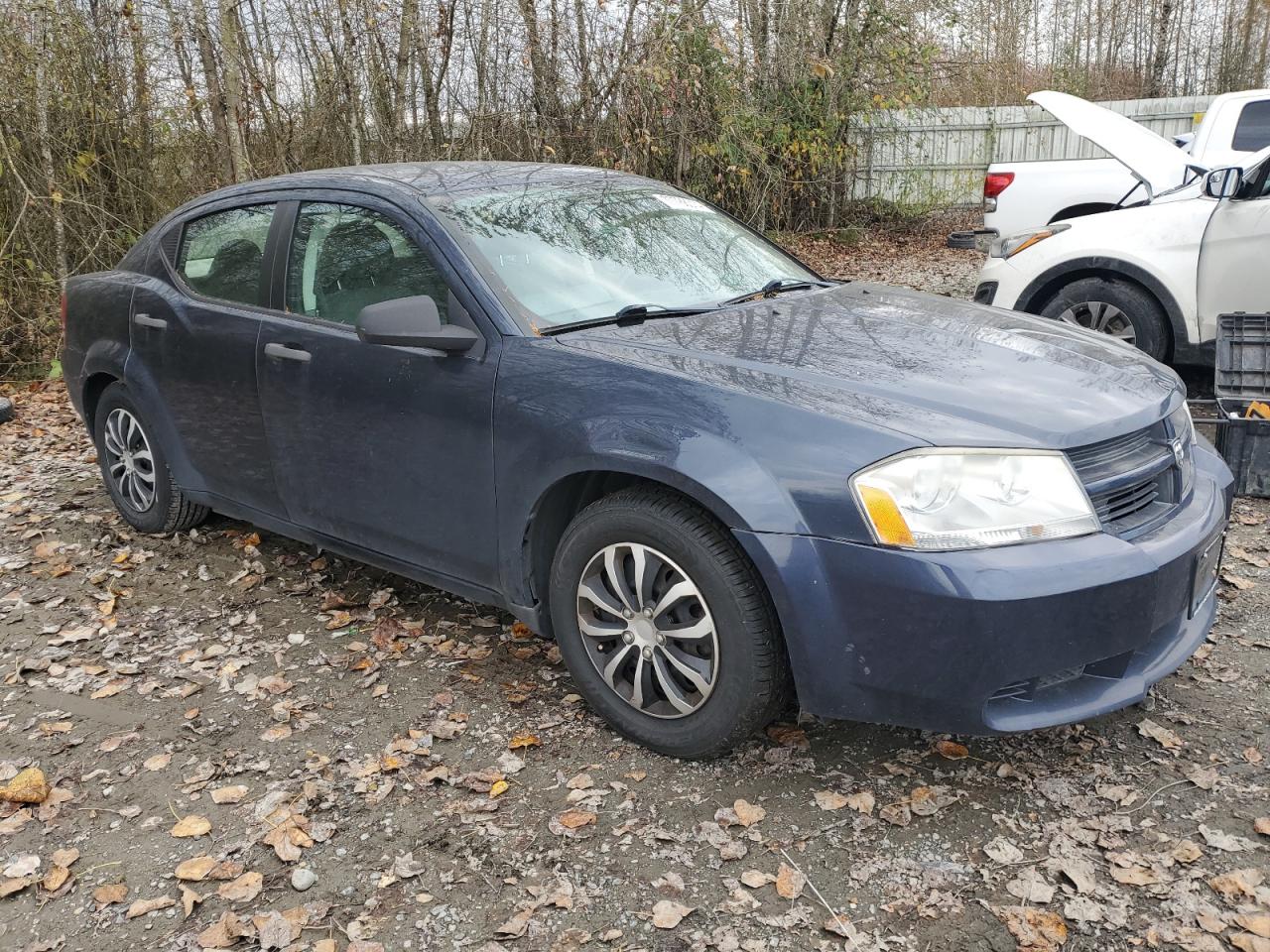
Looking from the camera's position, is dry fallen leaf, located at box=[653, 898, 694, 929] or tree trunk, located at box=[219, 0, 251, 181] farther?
tree trunk, located at box=[219, 0, 251, 181]

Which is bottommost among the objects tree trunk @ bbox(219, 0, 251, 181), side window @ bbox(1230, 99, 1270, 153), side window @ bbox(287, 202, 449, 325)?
side window @ bbox(287, 202, 449, 325)

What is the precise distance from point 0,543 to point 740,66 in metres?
10.4

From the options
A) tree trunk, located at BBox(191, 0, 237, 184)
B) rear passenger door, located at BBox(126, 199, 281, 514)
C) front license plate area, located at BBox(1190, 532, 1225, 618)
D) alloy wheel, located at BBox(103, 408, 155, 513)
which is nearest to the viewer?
front license plate area, located at BBox(1190, 532, 1225, 618)

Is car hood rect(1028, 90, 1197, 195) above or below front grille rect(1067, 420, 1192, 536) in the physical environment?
above

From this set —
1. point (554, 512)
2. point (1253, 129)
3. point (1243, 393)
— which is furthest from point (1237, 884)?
point (1253, 129)

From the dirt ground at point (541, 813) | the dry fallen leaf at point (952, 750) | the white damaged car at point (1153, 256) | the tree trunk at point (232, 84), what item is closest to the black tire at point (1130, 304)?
the white damaged car at point (1153, 256)

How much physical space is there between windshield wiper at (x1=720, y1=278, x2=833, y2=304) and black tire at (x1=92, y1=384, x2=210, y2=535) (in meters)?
2.72

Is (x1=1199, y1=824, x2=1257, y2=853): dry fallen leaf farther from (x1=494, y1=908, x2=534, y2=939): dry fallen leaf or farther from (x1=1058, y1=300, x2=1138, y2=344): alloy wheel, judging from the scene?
(x1=1058, y1=300, x2=1138, y2=344): alloy wheel

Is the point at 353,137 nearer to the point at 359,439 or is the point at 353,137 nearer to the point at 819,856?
the point at 359,439

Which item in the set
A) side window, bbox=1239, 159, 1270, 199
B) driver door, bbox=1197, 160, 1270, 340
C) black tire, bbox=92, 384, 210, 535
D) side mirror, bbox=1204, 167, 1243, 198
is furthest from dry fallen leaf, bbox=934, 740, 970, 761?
side window, bbox=1239, 159, 1270, 199

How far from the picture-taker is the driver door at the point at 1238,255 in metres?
6.15

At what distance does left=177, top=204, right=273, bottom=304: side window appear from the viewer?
4285 mm

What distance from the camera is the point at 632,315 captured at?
3.50 meters

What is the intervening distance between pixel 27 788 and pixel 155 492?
208cm
